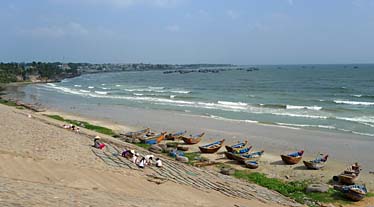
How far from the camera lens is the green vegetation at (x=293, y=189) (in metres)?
16.3

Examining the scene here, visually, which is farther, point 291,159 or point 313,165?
point 291,159

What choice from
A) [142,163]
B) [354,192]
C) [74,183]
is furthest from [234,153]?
[74,183]

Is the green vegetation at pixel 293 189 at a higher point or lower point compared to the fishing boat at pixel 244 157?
lower

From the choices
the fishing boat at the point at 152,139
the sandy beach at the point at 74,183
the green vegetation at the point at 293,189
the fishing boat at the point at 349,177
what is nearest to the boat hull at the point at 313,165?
the fishing boat at the point at 349,177

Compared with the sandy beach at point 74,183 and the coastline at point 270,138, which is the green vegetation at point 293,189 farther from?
the coastline at point 270,138

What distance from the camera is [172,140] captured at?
1110 inches

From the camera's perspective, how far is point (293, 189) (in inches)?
686

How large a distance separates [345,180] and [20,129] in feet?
60.1

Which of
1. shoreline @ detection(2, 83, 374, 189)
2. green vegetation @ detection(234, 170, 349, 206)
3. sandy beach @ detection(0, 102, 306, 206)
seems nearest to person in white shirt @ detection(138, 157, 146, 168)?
sandy beach @ detection(0, 102, 306, 206)

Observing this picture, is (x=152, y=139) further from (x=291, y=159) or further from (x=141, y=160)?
(x=291, y=159)

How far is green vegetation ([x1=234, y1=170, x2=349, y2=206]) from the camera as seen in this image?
53.5 ft

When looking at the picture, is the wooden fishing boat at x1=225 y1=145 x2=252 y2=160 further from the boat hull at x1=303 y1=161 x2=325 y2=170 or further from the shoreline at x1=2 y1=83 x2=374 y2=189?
the boat hull at x1=303 y1=161 x2=325 y2=170

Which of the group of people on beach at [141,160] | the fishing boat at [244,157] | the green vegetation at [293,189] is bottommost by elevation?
the green vegetation at [293,189]

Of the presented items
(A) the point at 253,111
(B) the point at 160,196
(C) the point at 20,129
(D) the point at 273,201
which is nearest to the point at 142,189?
(B) the point at 160,196
